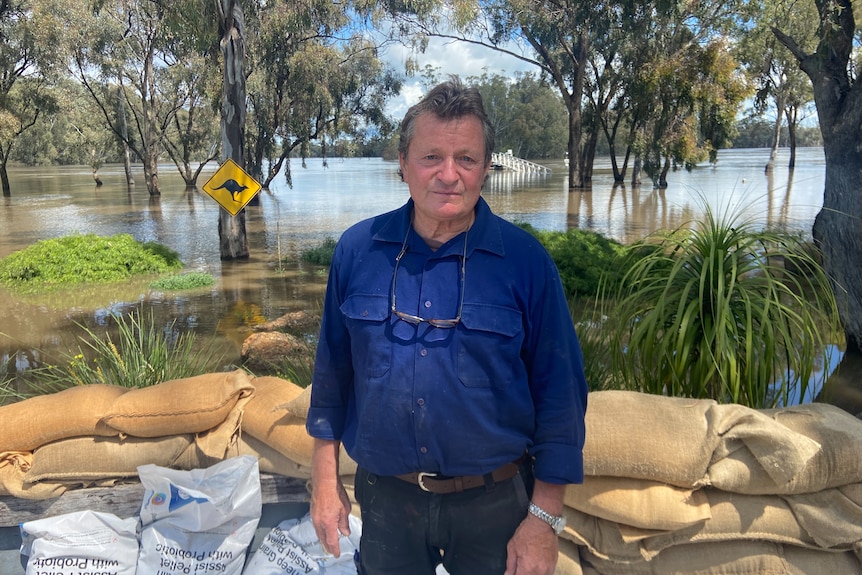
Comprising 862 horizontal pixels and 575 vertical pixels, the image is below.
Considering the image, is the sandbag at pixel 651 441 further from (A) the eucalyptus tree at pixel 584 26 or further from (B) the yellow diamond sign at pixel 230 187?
(A) the eucalyptus tree at pixel 584 26

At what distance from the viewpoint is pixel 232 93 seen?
11742mm

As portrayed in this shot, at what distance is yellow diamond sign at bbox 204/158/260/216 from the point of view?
9.10 metres

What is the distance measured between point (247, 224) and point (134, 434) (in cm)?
1650

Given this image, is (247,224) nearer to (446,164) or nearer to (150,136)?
(150,136)

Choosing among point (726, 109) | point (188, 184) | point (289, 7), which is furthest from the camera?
point (188, 184)

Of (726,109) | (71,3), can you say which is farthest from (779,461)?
(71,3)

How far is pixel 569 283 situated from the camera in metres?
7.91

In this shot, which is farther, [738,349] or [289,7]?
[289,7]

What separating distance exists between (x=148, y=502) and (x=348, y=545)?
2.48ft

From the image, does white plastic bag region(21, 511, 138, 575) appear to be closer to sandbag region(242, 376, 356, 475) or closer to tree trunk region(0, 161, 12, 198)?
sandbag region(242, 376, 356, 475)

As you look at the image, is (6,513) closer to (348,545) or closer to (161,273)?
(348,545)

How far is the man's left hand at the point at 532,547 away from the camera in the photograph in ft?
5.11

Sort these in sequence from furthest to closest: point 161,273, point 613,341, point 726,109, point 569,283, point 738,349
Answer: point 726,109
point 161,273
point 569,283
point 613,341
point 738,349

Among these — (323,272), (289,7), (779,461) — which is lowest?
(323,272)
